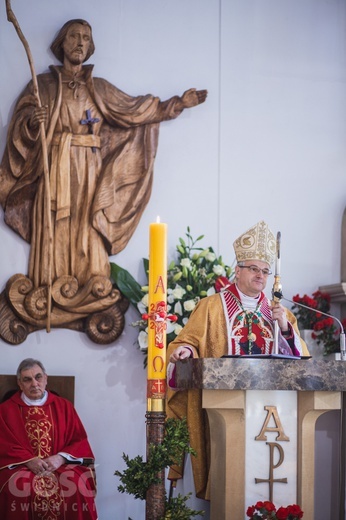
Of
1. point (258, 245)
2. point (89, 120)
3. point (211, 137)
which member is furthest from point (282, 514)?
point (211, 137)

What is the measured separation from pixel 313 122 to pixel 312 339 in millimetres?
1912

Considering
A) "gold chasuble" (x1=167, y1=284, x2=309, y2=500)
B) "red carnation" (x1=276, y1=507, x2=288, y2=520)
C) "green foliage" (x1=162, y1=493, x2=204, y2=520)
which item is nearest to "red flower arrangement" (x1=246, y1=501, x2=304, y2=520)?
"red carnation" (x1=276, y1=507, x2=288, y2=520)

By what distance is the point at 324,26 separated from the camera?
7.65 meters

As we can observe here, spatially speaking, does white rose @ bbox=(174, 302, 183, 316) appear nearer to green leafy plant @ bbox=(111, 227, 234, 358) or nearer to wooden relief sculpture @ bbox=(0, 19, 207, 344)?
green leafy plant @ bbox=(111, 227, 234, 358)

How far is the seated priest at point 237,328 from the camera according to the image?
495cm

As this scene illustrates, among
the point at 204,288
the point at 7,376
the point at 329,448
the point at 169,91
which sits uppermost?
the point at 169,91

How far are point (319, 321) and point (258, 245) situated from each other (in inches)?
78.2

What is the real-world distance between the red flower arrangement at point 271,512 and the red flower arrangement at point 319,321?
123 inches

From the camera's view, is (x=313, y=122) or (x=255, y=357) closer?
(x=255, y=357)

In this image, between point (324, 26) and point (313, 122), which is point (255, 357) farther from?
point (324, 26)

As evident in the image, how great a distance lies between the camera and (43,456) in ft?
19.3

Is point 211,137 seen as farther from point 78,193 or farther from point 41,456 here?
point 41,456

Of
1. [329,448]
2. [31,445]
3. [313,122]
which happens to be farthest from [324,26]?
[31,445]

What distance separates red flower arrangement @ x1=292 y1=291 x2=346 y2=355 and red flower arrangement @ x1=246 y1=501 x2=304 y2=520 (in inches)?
123
